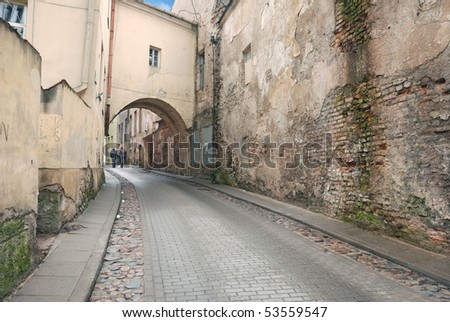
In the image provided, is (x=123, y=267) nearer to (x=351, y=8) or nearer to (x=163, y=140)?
(x=351, y=8)

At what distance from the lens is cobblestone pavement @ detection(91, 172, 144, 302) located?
9.78 ft

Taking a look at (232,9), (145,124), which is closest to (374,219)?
(232,9)

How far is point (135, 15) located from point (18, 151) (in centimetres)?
1241

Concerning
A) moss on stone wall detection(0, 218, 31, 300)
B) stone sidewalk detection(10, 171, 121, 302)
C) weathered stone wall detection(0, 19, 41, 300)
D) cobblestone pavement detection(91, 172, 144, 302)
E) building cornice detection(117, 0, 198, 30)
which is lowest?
cobblestone pavement detection(91, 172, 144, 302)

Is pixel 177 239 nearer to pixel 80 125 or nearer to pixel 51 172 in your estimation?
pixel 51 172

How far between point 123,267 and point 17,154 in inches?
69.6

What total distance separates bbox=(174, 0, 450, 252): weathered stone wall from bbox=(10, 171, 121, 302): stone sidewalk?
175 inches

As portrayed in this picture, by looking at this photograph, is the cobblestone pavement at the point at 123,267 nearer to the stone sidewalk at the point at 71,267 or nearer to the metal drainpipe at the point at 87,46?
the stone sidewalk at the point at 71,267

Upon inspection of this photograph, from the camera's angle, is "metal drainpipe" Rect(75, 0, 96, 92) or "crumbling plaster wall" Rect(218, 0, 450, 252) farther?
"metal drainpipe" Rect(75, 0, 96, 92)

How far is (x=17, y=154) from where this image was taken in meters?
2.88

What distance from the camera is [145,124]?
1014 inches

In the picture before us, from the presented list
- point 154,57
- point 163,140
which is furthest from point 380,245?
point 163,140

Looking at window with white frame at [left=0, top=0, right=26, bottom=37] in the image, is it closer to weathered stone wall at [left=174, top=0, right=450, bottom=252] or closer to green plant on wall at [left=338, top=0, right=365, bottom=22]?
weathered stone wall at [left=174, top=0, right=450, bottom=252]

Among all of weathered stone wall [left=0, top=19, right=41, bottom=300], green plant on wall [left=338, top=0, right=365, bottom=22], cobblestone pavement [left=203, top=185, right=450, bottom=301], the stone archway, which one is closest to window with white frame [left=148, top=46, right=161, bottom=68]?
the stone archway
